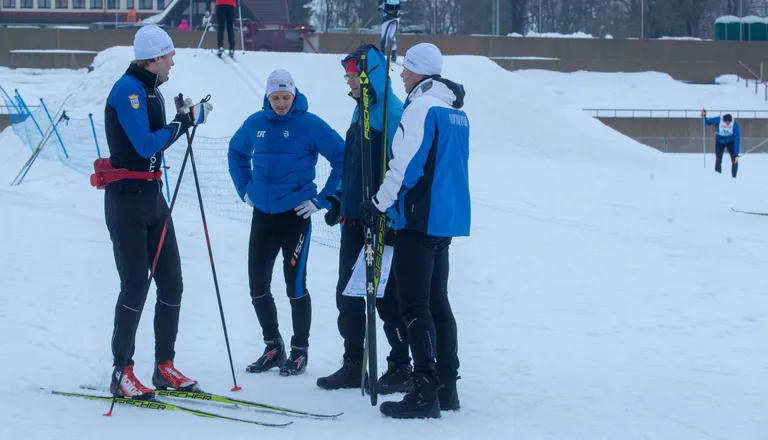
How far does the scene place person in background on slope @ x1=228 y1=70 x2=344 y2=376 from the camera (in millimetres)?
5668

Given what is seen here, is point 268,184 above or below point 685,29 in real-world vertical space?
below

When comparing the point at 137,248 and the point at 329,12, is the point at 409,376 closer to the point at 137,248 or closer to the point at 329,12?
the point at 137,248

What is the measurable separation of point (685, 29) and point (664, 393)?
5355cm

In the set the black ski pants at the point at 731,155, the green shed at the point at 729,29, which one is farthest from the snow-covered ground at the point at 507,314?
the green shed at the point at 729,29

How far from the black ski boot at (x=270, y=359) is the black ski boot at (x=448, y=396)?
126 centimetres

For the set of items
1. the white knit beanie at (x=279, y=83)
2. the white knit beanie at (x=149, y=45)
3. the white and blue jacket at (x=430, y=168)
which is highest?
the white knit beanie at (x=149, y=45)

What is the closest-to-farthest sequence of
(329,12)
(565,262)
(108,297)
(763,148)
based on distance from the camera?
(108,297), (565,262), (763,148), (329,12)

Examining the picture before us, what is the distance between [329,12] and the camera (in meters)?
54.1

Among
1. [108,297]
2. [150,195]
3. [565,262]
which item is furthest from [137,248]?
[565,262]

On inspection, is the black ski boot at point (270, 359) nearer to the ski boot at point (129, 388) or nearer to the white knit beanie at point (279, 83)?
the ski boot at point (129, 388)

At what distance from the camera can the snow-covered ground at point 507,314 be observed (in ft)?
15.6

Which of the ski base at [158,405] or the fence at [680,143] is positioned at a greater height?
the fence at [680,143]

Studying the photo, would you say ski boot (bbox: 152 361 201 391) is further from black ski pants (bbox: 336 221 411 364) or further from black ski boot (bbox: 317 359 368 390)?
black ski pants (bbox: 336 221 411 364)

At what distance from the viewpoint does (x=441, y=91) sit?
4820mm
